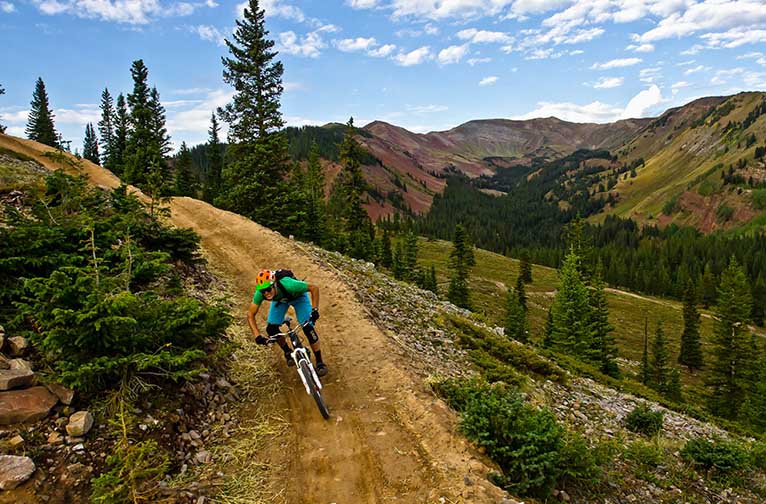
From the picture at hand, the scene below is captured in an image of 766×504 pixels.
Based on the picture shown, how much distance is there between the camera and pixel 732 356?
52.1 metres

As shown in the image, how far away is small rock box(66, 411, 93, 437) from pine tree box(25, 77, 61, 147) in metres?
90.4

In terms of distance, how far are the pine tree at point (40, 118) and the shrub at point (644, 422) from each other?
93682 mm

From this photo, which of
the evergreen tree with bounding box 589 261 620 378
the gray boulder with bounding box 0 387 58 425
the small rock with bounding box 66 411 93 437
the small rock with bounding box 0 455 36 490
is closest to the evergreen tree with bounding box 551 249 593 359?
the evergreen tree with bounding box 589 261 620 378

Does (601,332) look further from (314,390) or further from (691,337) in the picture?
(314,390)

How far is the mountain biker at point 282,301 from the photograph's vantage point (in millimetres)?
9070

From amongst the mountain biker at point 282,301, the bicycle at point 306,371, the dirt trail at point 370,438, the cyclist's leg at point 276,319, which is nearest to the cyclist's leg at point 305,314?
the mountain biker at point 282,301

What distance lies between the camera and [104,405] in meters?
6.80

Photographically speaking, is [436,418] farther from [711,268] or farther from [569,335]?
[711,268]

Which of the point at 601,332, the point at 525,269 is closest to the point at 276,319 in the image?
the point at 601,332

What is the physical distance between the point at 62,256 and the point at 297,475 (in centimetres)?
641

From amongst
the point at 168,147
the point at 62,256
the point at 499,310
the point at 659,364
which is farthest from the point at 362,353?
the point at 499,310

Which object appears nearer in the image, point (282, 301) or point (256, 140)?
point (282, 301)

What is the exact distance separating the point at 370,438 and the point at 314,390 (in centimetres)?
142

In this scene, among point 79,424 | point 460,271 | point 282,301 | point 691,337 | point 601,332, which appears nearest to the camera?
point 79,424
